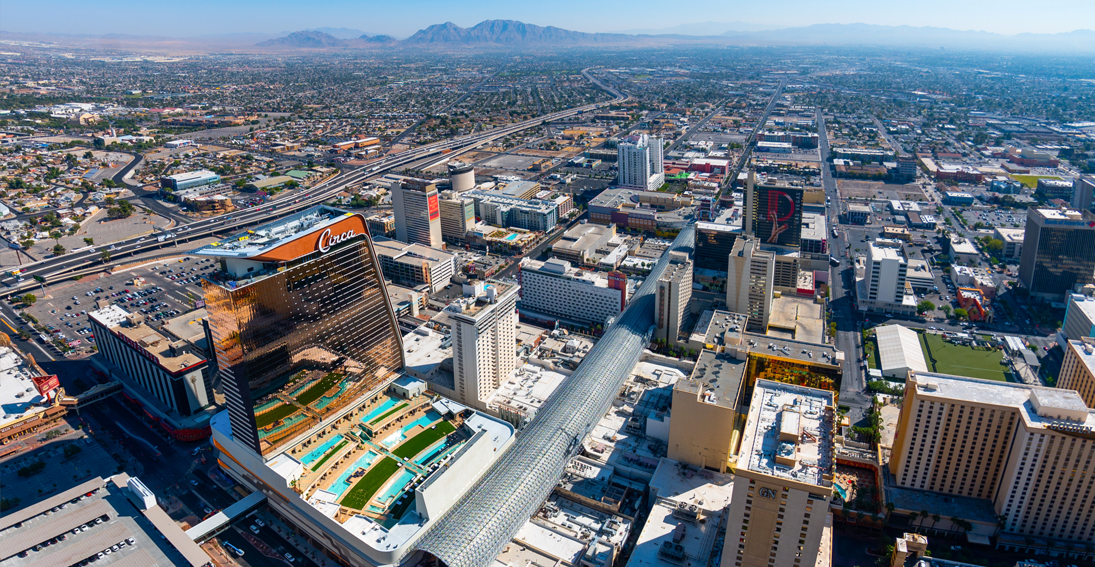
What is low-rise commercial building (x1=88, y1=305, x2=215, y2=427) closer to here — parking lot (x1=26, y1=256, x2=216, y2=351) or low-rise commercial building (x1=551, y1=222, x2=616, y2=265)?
parking lot (x1=26, y1=256, x2=216, y2=351)

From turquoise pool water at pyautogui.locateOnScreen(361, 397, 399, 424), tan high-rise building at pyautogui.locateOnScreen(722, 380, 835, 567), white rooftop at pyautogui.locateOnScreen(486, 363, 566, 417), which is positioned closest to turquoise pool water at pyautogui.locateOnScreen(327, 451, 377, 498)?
turquoise pool water at pyautogui.locateOnScreen(361, 397, 399, 424)

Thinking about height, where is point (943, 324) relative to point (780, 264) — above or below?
below

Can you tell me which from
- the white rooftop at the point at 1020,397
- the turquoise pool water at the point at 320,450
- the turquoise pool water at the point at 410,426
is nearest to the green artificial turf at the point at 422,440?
the turquoise pool water at the point at 410,426

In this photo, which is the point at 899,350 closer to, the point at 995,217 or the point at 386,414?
the point at 386,414

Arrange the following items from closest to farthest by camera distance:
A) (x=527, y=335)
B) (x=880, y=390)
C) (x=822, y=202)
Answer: (x=880, y=390) → (x=527, y=335) → (x=822, y=202)

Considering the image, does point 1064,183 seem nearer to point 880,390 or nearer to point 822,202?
point 822,202

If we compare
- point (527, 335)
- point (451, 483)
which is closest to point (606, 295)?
point (527, 335)
